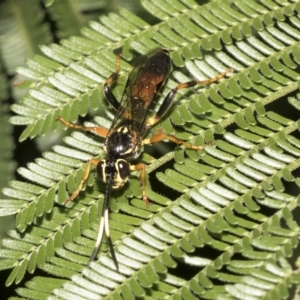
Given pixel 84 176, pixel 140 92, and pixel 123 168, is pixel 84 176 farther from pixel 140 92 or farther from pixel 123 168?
pixel 140 92

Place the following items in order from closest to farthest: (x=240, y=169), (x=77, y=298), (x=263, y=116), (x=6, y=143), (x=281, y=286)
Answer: (x=281, y=286) < (x=77, y=298) < (x=240, y=169) < (x=263, y=116) < (x=6, y=143)

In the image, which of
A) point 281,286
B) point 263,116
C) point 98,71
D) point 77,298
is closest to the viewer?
point 281,286

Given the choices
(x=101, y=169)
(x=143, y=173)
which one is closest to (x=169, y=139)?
(x=143, y=173)

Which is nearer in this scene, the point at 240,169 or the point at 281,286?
the point at 281,286

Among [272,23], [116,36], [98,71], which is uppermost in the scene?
[272,23]

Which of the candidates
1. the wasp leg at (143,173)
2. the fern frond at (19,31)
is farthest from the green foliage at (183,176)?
the fern frond at (19,31)

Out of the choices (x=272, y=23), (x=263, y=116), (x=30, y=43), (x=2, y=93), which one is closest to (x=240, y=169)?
(x=263, y=116)

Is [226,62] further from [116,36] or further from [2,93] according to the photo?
[2,93]
